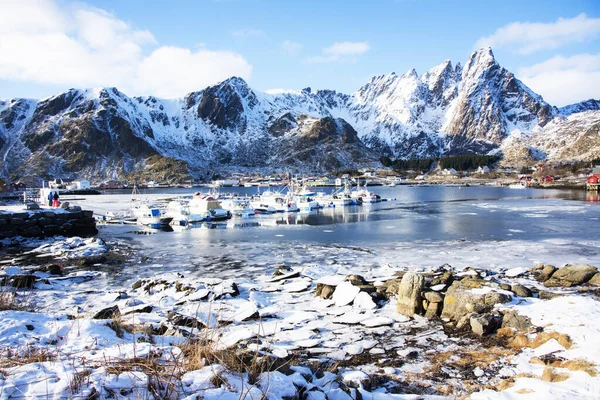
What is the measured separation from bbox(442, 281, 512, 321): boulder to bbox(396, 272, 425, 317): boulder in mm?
771

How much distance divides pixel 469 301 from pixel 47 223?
3900 centimetres

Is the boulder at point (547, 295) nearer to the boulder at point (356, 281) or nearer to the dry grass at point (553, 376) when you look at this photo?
the boulder at point (356, 281)

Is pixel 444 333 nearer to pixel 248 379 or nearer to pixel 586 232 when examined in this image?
pixel 248 379

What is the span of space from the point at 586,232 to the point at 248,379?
39.1m

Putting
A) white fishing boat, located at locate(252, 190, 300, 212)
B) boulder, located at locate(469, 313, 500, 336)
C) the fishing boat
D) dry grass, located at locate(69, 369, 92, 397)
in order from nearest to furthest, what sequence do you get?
1. dry grass, located at locate(69, 369, 92, 397)
2. boulder, located at locate(469, 313, 500, 336)
3. the fishing boat
4. white fishing boat, located at locate(252, 190, 300, 212)

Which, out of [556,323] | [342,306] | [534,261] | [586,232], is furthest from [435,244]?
[556,323]

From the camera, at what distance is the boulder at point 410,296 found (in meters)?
12.0

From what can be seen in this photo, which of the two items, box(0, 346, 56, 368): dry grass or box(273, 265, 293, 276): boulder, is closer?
box(0, 346, 56, 368): dry grass

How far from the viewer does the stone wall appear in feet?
114

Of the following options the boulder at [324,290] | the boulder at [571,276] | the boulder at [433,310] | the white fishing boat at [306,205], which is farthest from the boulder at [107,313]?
the white fishing boat at [306,205]

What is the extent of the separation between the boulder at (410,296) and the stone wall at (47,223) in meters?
34.9

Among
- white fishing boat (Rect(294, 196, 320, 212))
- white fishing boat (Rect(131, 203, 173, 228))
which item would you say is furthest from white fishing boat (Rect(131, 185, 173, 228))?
white fishing boat (Rect(294, 196, 320, 212))

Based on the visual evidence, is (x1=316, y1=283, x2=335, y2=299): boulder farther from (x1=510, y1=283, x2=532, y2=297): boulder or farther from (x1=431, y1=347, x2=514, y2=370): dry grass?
(x1=510, y1=283, x2=532, y2=297): boulder

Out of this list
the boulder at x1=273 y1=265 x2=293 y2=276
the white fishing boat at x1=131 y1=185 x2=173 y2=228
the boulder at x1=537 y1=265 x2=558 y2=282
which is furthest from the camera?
the white fishing boat at x1=131 y1=185 x2=173 y2=228
